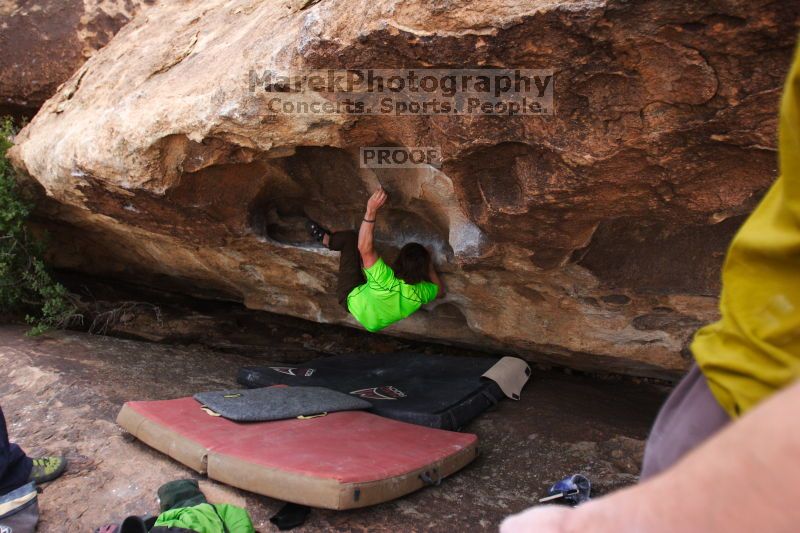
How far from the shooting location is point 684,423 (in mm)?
987

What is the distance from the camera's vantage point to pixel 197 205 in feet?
12.1

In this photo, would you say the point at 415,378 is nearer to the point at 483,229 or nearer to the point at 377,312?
the point at 377,312

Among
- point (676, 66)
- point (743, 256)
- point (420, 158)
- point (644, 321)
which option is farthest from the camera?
point (644, 321)

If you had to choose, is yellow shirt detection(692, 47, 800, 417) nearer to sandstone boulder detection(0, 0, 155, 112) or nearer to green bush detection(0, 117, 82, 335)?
green bush detection(0, 117, 82, 335)

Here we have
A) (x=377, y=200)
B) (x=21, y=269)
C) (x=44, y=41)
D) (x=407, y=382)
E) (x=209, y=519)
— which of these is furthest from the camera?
(x=44, y=41)

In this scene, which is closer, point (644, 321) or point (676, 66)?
point (676, 66)

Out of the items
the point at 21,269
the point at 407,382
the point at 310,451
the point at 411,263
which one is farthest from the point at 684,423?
the point at 21,269

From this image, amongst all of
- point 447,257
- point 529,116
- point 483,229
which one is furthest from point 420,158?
point 447,257

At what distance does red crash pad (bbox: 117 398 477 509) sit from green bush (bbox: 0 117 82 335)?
2153mm

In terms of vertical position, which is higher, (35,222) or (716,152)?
(716,152)

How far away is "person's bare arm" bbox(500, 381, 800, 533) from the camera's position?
543 mm

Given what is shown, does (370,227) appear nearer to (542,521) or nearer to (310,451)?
(310,451)

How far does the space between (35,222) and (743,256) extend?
592 cm

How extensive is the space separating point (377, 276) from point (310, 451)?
1.18 metres
